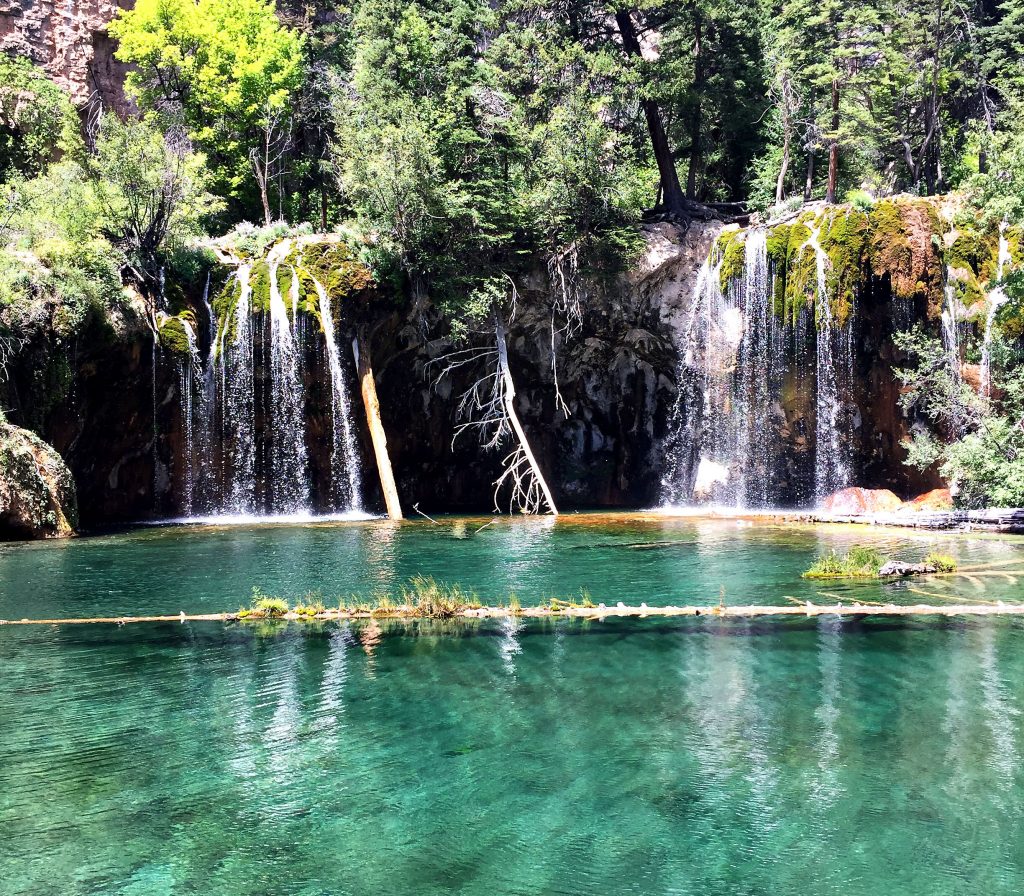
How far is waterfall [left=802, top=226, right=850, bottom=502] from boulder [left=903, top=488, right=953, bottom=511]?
110 inches

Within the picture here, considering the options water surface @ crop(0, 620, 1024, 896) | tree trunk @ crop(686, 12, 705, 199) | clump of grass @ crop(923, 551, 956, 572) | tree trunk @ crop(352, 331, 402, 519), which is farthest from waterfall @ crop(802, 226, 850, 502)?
water surface @ crop(0, 620, 1024, 896)

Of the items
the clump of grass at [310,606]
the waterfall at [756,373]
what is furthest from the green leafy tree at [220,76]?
the clump of grass at [310,606]

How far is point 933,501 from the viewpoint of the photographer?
27859 millimetres

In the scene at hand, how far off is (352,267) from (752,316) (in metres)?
12.7

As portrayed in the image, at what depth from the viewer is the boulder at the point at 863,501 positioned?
93.7 ft

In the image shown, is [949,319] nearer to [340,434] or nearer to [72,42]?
[340,434]

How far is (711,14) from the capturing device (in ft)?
111

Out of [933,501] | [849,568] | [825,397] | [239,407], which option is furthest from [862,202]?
[239,407]

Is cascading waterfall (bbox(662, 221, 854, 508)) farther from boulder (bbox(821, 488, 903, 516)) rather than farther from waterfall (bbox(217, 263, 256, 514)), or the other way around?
waterfall (bbox(217, 263, 256, 514))

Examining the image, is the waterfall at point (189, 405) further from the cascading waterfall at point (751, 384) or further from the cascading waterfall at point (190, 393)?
the cascading waterfall at point (751, 384)

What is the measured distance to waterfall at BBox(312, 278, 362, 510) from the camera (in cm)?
2991

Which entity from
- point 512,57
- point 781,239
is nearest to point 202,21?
point 512,57

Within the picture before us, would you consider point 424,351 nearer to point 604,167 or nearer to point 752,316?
point 604,167

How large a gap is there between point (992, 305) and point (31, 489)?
2524cm
